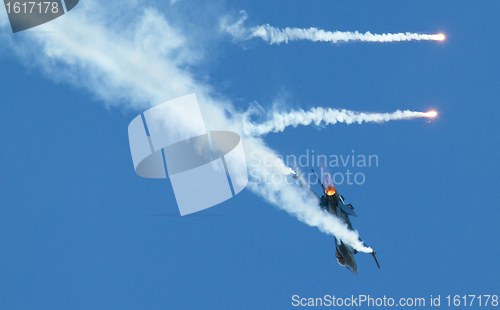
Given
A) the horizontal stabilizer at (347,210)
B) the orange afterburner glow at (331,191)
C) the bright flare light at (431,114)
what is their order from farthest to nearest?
the bright flare light at (431,114), the horizontal stabilizer at (347,210), the orange afterburner glow at (331,191)

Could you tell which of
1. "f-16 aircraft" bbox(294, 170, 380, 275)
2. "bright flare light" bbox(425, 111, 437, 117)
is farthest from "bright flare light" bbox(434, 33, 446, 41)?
"f-16 aircraft" bbox(294, 170, 380, 275)

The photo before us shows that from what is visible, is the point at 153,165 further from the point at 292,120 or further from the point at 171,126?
the point at 292,120

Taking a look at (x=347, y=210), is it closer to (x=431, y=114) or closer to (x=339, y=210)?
(x=339, y=210)

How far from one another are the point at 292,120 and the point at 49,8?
26764 mm

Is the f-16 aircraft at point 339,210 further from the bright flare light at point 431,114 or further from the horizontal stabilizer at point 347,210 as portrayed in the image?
the bright flare light at point 431,114

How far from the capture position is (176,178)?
63062mm

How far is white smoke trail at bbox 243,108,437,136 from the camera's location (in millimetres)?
63031

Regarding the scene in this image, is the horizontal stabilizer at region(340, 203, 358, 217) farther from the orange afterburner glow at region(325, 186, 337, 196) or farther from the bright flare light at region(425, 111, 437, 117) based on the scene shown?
the bright flare light at region(425, 111, 437, 117)

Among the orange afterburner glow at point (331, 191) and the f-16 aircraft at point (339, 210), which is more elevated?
the orange afterburner glow at point (331, 191)

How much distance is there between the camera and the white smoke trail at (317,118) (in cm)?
6303

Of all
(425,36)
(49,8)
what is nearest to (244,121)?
(49,8)

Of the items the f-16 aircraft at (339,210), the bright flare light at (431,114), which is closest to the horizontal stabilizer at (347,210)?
the f-16 aircraft at (339,210)

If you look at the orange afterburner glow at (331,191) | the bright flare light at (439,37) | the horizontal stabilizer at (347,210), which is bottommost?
the horizontal stabilizer at (347,210)

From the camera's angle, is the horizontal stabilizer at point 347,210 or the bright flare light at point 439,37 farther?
the bright flare light at point 439,37
